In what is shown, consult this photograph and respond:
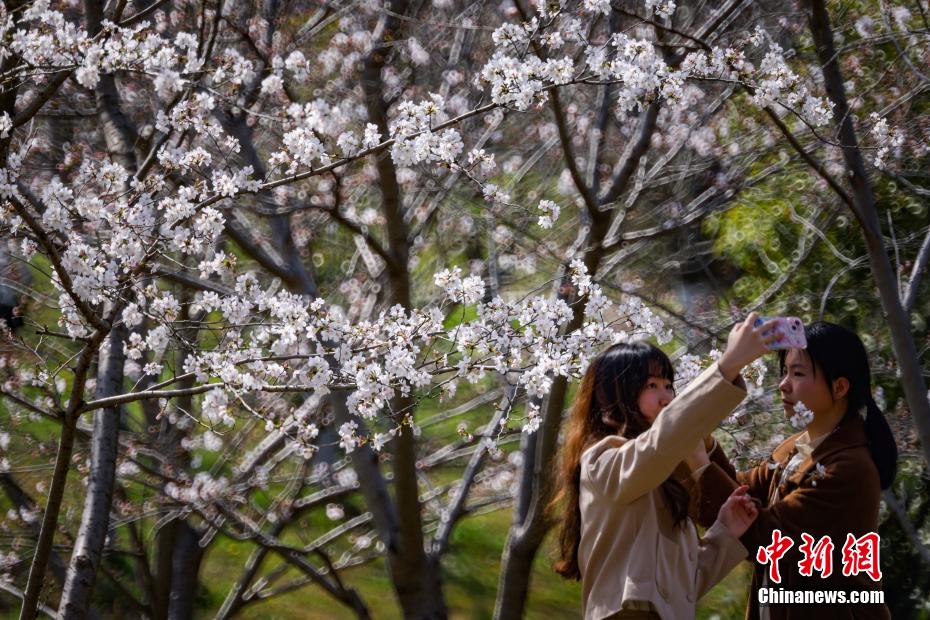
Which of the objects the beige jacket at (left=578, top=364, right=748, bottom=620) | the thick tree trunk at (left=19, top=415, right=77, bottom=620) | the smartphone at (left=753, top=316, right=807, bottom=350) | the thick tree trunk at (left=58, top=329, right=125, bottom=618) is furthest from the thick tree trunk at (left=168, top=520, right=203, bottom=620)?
the smartphone at (left=753, top=316, right=807, bottom=350)

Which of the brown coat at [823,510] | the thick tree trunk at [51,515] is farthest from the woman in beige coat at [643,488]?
the thick tree trunk at [51,515]

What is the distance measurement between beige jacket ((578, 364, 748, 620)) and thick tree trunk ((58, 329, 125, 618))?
2.13m

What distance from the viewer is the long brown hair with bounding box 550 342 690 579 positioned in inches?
74.0

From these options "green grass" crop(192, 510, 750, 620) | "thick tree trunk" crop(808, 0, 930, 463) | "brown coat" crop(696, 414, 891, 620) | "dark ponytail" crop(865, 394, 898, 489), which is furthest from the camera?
"green grass" crop(192, 510, 750, 620)

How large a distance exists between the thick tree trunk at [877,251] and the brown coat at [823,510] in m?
0.87

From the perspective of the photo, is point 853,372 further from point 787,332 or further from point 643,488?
point 643,488

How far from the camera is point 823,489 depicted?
202 centimetres

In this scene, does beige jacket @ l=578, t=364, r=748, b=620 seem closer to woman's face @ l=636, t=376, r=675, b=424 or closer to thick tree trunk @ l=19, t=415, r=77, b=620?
woman's face @ l=636, t=376, r=675, b=424

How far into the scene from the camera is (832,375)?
2.17 metres

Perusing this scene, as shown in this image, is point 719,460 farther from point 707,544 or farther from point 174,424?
point 174,424

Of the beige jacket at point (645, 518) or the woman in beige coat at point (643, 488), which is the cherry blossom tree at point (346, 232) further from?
the beige jacket at point (645, 518)

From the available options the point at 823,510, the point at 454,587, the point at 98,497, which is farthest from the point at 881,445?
the point at 454,587

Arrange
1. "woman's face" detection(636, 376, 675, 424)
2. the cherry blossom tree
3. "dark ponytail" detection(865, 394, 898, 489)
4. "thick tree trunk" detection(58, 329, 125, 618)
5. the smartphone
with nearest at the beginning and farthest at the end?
the smartphone
"woman's face" detection(636, 376, 675, 424)
"dark ponytail" detection(865, 394, 898, 489)
the cherry blossom tree
"thick tree trunk" detection(58, 329, 125, 618)

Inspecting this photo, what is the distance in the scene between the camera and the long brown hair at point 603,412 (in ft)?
6.17
